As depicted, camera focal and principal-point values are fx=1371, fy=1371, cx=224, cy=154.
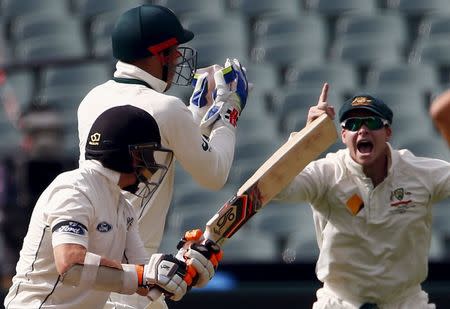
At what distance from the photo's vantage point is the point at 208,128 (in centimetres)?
533

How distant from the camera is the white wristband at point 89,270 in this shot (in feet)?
13.9

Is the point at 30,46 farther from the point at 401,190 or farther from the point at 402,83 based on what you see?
the point at 401,190

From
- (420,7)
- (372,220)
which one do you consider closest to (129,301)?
(372,220)

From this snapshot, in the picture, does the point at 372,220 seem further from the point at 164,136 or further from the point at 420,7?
the point at 420,7

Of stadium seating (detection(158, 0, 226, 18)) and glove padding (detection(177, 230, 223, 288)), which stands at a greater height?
stadium seating (detection(158, 0, 226, 18))

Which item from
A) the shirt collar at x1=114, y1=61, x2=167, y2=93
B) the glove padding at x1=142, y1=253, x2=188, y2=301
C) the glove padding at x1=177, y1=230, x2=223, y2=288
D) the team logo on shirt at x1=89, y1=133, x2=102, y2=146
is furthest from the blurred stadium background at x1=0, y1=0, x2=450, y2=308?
the glove padding at x1=142, y1=253, x2=188, y2=301

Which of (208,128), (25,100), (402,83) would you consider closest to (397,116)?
(402,83)

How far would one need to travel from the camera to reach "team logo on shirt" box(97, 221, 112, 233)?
14.5ft

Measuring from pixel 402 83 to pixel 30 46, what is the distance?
298 centimetres

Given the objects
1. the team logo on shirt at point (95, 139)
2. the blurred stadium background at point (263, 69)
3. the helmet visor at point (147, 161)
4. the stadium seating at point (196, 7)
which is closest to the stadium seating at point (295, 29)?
the blurred stadium background at point (263, 69)

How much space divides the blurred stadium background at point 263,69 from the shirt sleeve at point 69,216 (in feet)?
15.1

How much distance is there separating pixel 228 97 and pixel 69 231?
1.29 m

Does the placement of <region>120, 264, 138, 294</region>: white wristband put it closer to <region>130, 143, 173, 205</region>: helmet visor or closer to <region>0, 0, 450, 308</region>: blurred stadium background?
<region>130, 143, 173, 205</region>: helmet visor

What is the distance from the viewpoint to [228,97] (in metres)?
5.32
